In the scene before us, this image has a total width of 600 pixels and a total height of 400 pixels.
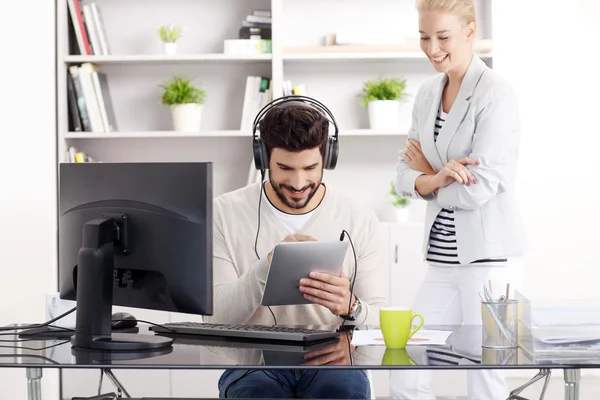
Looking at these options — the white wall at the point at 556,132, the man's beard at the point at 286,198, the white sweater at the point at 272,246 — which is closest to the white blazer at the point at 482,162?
the white sweater at the point at 272,246

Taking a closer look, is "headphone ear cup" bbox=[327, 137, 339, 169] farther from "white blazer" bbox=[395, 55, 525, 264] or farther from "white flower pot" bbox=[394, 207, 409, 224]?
"white flower pot" bbox=[394, 207, 409, 224]

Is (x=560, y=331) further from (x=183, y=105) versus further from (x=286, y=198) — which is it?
(x=183, y=105)

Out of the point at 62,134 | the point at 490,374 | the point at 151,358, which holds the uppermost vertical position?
the point at 62,134

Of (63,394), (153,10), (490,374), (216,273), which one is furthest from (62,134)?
(490,374)

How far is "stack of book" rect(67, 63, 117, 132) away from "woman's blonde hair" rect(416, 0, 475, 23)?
1.87 metres

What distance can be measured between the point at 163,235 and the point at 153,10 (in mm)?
2668

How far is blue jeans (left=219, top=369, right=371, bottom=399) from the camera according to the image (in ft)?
6.44

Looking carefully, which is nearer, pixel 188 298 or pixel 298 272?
pixel 188 298

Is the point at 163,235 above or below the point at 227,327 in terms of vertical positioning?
above

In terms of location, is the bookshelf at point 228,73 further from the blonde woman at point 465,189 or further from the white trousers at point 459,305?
the white trousers at point 459,305

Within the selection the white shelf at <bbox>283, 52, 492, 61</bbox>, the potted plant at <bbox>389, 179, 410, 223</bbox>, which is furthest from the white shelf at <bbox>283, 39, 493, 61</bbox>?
the potted plant at <bbox>389, 179, 410, 223</bbox>

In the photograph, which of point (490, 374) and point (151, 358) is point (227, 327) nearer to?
point (151, 358)

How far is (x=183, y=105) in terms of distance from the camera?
3.97 m

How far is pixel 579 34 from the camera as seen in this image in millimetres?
4031
